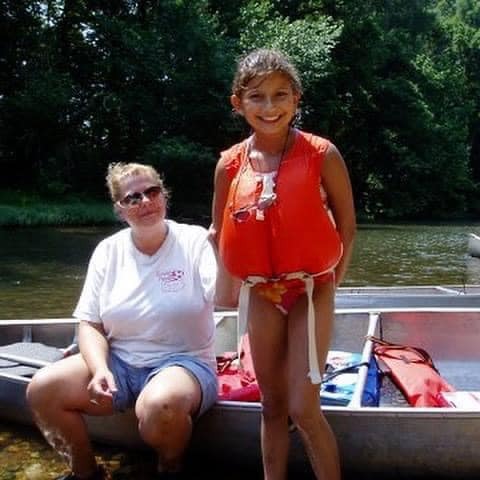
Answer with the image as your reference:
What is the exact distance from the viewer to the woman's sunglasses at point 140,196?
144 inches

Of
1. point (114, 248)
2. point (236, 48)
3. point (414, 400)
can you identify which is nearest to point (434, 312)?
point (414, 400)

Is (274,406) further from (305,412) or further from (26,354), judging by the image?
(26,354)

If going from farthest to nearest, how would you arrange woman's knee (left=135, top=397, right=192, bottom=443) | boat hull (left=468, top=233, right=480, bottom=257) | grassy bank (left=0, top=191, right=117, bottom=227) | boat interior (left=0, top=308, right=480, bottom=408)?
1. grassy bank (left=0, top=191, right=117, bottom=227)
2. boat hull (left=468, top=233, right=480, bottom=257)
3. boat interior (left=0, top=308, right=480, bottom=408)
4. woman's knee (left=135, top=397, right=192, bottom=443)

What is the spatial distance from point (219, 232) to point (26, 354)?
218 cm

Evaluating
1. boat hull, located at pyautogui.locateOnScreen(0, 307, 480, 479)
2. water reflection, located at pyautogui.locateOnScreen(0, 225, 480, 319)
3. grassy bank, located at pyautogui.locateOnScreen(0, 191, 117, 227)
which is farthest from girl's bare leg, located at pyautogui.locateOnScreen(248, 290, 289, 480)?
grassy bank, located at pyautogui.locateOnScreen(0, 191, 117, 227)

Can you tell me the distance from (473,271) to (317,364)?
41.5 ft

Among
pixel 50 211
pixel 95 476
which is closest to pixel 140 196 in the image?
pixel 95 476

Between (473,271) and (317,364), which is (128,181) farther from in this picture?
(473,271)

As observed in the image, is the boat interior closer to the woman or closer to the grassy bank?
the woman

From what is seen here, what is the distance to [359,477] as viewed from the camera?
384 cm

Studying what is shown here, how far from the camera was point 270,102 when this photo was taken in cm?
303

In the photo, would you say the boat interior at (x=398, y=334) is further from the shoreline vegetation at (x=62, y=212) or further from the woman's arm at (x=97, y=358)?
the shoreline vegetation at (x=62, y=212)

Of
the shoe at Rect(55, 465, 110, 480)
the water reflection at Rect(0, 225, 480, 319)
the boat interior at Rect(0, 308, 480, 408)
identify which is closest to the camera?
the shoe at Rect(55, 465, 110, 480)

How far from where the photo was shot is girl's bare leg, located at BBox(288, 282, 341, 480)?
3.06 meters
